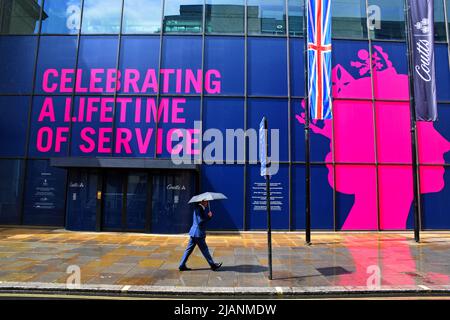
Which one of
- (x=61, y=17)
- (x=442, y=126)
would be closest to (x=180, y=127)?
(x=61, y=17)

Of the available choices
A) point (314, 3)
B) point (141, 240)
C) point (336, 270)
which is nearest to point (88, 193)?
point (141, 240)

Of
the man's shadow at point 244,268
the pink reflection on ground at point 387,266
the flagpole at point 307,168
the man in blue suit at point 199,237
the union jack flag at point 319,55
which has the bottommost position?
the man's shadow at point 244,268

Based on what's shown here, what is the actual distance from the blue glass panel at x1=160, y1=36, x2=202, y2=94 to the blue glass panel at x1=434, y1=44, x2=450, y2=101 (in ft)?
35.9

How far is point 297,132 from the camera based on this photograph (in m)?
15.9

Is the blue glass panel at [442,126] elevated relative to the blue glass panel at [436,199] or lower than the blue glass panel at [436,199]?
elevated

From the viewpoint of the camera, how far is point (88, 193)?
48.3 feet

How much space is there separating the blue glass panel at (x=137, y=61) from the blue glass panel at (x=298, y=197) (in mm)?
7237

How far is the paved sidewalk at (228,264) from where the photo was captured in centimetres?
711

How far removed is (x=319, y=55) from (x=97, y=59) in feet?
32.4

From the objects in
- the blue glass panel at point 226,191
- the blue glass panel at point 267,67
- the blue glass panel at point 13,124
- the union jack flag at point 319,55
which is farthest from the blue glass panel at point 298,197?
the blue glass panel at point 13,124

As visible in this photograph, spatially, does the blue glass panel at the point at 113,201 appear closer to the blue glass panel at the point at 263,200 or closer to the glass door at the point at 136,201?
the glass door at the point at 136,201

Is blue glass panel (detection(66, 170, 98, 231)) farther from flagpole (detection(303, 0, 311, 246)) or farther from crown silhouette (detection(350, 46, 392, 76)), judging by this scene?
crown silhouette (detection(350, 46, 392, 76))

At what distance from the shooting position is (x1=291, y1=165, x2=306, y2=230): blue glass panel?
15406 mm

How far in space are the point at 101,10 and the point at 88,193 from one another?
8650 mm
